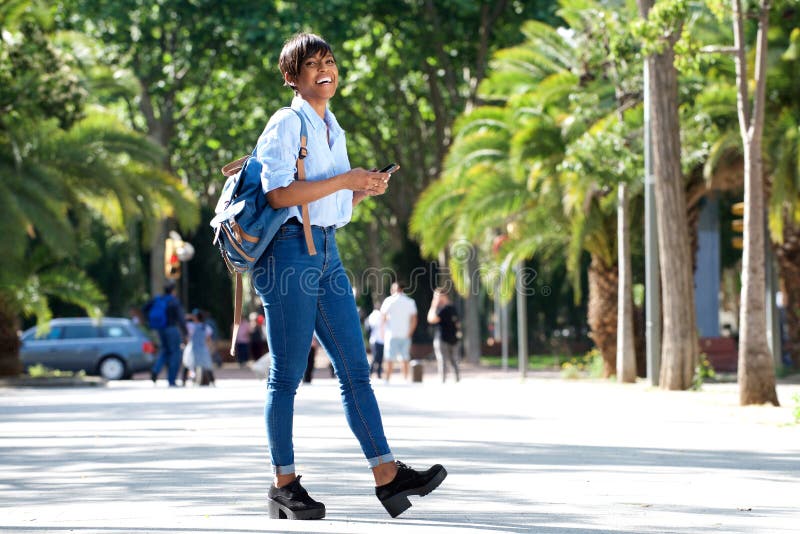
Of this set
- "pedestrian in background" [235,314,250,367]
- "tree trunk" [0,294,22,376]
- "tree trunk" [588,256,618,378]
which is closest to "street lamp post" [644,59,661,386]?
"tree trunk" [588,256,618,378]

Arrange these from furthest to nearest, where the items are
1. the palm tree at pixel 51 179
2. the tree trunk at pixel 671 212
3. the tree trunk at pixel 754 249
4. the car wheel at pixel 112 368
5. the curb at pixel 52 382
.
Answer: the car wheel at pixel 112 368 → the curb at pixel 52 382 → the palm tree at pixel 51 179 → the tree trunk at pixel 671 212 → the tree trunk at pixel 754 249

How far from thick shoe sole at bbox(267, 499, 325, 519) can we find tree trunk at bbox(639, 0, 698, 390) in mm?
15108

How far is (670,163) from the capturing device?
21328mm

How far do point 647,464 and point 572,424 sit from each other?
4.37 meters

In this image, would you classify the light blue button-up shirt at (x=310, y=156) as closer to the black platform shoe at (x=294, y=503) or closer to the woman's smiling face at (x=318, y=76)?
the woman's smiling face at (x=318, y=76)

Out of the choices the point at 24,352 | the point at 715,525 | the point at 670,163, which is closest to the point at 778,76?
the point at 670,163

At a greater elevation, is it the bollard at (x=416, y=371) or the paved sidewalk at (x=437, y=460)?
the bollard at (x=416, y=371)

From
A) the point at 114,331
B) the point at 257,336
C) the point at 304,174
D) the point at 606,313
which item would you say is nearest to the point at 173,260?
the point at 257,336

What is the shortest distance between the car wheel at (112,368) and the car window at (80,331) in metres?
0.63

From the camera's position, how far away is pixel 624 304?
26.7 meters

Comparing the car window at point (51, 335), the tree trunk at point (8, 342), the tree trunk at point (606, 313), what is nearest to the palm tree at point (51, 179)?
the tree trunk at point (8, 342)

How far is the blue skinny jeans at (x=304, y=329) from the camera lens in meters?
6.68

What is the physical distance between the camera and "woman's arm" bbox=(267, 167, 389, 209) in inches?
259

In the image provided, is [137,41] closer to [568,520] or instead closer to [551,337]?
[551,337]
